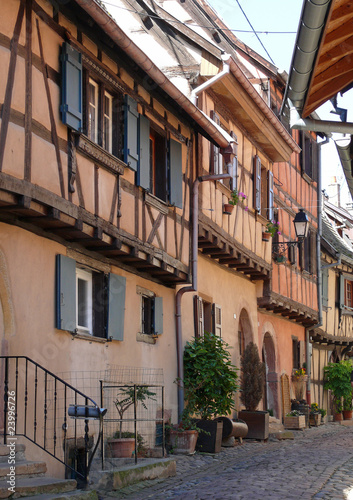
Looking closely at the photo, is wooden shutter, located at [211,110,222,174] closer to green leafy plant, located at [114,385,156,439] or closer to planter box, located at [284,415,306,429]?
green leafy plant, located at [114,385,156,439]

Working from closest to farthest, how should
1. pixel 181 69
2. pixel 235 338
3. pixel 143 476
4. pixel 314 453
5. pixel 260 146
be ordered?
pixel 143 476 → pixel 314 453 → pixel 181 69 → pixel 235 338 → pixel 260 146

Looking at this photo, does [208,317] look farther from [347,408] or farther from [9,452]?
[347,408]

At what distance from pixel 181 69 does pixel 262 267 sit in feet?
16.5

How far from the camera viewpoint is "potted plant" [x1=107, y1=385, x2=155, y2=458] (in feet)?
32.3

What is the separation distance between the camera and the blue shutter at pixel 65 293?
9188 mm

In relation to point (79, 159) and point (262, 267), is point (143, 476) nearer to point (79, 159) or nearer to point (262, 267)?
point (79, 159)

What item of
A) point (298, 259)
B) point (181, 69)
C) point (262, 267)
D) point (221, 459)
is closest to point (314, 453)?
point (221, 459)

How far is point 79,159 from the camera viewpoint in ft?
30.6

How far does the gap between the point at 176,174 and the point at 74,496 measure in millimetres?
6483

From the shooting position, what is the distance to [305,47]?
5.90m

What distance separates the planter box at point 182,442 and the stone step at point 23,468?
442 cm

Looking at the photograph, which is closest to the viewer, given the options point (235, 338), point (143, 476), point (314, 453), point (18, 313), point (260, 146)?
point (18, 313)

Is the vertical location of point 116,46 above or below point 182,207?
above

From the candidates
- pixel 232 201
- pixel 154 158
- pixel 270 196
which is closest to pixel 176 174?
pixel 154 158
